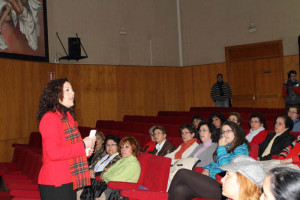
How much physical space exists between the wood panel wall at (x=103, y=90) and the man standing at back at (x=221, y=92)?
1.64m

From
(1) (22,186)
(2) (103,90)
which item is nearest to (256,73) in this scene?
(2) (103,90)

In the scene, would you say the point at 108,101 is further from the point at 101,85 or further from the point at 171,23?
the point at 171,23

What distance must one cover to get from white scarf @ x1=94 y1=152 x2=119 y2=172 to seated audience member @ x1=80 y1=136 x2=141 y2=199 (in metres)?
0.35

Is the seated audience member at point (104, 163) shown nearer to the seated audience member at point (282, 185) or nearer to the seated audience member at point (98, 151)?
the seated audience member at point (98, 151)

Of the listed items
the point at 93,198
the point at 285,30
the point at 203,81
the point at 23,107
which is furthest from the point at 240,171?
the point at 203,81

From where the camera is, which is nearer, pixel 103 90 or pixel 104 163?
pixel 104 163

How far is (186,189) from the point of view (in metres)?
3.17

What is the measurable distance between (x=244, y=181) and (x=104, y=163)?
280 centimetres

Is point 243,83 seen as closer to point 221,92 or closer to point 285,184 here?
point 221,92

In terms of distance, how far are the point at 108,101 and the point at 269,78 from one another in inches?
184

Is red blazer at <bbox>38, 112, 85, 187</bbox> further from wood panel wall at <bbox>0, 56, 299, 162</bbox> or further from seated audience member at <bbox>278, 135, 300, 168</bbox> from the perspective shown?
wood panel wall at <bbox>0, 56, 299, 162</bbox>

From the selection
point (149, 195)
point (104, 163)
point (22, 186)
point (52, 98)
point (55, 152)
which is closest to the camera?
point (55, 152)

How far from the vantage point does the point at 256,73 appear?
10914mm

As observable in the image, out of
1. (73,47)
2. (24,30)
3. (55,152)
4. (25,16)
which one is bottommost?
(55,152)
